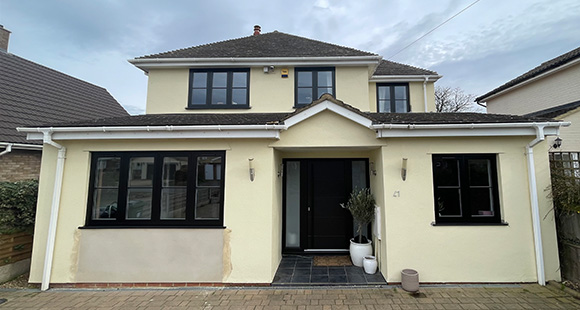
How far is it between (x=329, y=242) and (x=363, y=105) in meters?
4.82

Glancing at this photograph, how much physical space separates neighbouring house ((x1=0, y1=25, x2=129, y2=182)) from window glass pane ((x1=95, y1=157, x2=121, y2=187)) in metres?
4.91

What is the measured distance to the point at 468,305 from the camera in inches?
170

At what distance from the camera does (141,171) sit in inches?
225

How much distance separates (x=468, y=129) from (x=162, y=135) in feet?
23.2

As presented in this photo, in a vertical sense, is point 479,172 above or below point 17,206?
above

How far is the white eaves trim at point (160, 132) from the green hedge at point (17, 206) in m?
1.40

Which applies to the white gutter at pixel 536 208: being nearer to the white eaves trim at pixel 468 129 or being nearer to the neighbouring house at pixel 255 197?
the neighbouring house at pixel 255 197

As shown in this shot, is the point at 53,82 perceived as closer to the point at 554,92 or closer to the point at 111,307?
the point at 111,307

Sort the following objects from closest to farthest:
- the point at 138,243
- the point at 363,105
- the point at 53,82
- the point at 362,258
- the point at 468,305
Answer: the point at 468,305, the point at 138,243, the point at 362,258, the point at 363,105, the point at 53,82

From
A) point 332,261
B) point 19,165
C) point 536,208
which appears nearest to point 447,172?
point 536,208

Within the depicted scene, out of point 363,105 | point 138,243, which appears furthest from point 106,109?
point 363,105

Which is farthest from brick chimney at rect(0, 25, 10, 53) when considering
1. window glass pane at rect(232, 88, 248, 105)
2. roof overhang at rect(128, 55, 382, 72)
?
window glass pane at rect(232, 88, 248, 105)

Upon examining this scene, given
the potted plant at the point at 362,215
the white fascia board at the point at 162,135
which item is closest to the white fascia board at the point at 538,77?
the potted plant at the point at 362,215

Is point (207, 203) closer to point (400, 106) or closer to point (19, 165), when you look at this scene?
point (19, 165)
